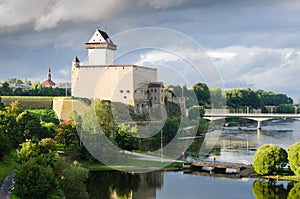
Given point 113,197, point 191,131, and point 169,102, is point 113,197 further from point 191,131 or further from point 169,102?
point 169,102

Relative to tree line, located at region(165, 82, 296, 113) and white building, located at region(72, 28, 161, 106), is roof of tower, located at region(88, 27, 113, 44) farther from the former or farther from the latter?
tree line, located at region(165, 82, 296, 113)

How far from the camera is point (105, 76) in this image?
167ft

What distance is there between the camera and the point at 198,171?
96.8 ft

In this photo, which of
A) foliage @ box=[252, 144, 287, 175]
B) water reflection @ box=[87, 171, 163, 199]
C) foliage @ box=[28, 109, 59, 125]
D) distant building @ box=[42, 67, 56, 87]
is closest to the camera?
water reflection @ box=[87, 171, 163, 199]

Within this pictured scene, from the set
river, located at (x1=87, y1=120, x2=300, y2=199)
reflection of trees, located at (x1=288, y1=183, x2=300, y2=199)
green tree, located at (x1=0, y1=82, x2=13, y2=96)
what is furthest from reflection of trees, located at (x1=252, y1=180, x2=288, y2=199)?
green tree, located at (x1=0, y1=82, x2=13, y2=96)

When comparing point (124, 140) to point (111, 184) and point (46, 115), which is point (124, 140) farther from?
point (46, 115)

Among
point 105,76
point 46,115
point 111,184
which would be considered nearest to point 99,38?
point 105,76

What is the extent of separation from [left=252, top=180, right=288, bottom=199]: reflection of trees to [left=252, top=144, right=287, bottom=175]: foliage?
136 cm

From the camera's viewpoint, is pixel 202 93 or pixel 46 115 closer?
pixel 46 115

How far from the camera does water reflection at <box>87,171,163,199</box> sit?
75.9ft

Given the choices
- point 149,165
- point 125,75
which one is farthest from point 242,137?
point 149,165

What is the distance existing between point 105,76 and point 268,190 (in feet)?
99.4

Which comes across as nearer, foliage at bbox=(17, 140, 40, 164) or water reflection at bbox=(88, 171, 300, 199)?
foliage at bbox=(17, 140, 40, 164)

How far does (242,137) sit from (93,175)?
2480 cm
